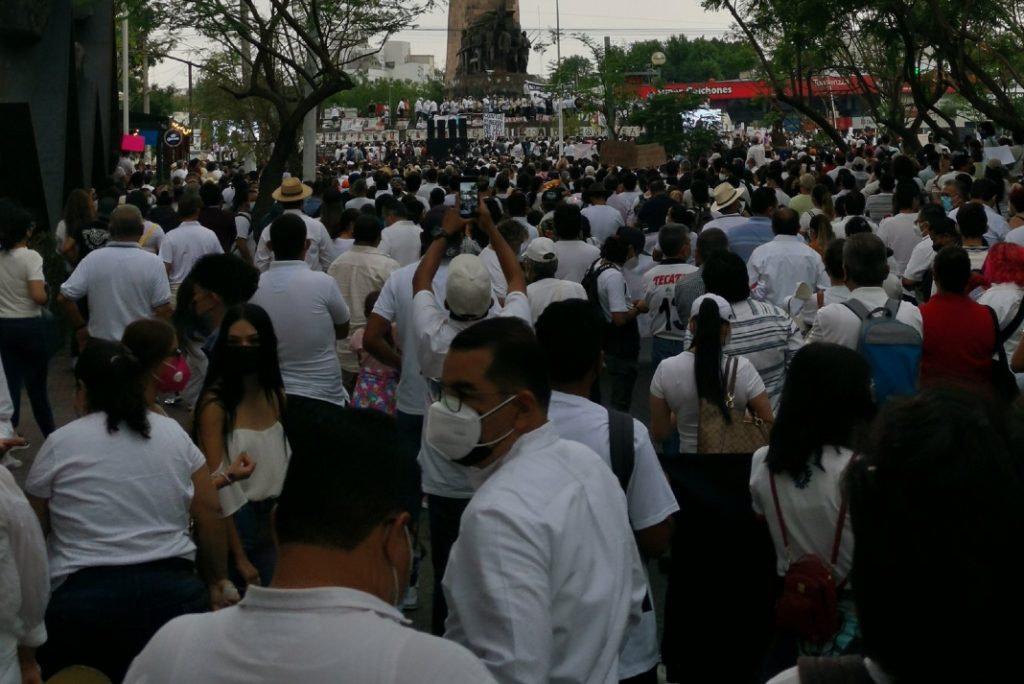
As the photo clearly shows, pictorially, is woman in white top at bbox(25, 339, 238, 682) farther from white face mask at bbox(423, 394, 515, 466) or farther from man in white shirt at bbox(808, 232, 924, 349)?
man in white shirt at bbox(808, 232, 924, 349)

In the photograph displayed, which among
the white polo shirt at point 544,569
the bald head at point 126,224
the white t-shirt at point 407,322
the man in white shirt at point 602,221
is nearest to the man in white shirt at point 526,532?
the white polo shirt at point 544,569

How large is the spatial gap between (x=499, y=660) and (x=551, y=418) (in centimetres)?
138

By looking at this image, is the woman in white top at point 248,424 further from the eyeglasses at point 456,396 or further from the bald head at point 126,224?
the bald head at point 126,224

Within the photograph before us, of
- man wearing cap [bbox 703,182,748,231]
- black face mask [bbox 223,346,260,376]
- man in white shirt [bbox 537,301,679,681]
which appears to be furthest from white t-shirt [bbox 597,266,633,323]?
man in white shirt [bbox 537,301,679,681]

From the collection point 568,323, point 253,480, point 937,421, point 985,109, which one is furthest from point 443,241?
point 985,109

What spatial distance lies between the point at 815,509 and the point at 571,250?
6715mm

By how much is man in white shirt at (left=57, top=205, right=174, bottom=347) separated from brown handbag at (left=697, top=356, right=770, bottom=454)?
4.22 meters

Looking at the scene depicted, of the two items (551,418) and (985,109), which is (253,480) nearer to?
(551,418)

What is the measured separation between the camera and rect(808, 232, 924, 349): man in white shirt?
725cm

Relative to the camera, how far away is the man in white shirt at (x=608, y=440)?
15.0 feet

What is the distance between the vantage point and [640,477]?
462 cm

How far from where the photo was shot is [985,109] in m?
20.2

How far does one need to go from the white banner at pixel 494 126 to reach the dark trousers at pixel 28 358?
6121 centimetres

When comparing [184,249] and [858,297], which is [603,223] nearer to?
[184,249]
